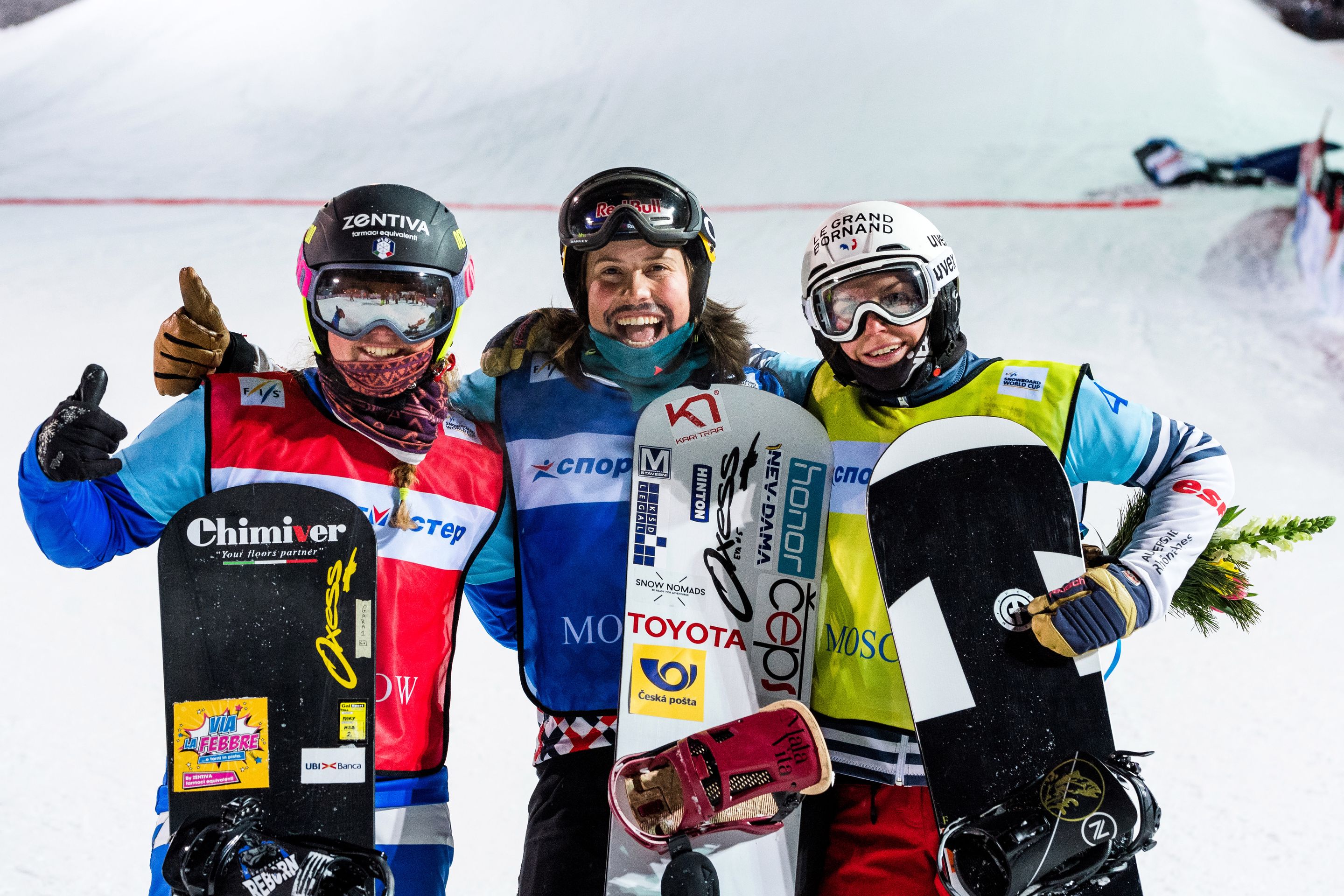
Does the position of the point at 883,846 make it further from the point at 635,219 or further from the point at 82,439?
the point at 82,439

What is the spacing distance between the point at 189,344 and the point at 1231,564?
7.93 feet

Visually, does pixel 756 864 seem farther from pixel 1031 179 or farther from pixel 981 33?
pixel 981 33

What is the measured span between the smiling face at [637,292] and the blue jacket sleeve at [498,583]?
481 millimetres

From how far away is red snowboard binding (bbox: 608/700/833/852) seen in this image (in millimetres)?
2133

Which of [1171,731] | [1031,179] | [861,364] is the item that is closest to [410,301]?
[861,364]

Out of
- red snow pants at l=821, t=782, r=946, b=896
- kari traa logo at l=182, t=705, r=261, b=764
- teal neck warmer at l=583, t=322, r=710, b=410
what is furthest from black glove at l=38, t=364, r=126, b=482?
red snow pants at l=821, t=782, r=946, b=896

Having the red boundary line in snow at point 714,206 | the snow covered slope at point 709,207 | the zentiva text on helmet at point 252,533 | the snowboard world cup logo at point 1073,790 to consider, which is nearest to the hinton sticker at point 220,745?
the zentiva text on helmet at point 252,533

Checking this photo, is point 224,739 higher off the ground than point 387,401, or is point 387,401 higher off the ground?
point 387,401

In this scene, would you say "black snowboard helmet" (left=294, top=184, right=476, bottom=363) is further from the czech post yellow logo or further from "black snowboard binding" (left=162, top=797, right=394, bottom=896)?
"black snowboard binding" (left=162, top=797, right=394, bottom=896)

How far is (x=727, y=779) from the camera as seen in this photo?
2.14m

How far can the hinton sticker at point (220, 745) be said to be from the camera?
7.01 feet

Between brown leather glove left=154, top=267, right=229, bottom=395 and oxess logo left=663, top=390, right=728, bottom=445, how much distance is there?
1.03 m

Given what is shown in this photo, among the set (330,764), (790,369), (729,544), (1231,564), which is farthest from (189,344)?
(1231,564)

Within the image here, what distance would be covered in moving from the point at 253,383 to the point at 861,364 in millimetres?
1386
